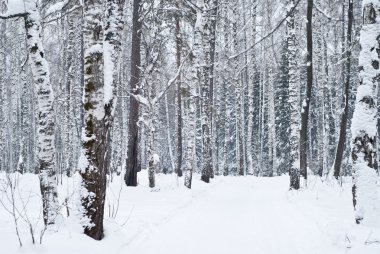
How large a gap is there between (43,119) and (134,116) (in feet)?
25.9

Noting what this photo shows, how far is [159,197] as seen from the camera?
39.7 feet

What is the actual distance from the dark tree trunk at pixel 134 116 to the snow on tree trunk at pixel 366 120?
8363 mm

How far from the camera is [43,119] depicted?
21.9 feet

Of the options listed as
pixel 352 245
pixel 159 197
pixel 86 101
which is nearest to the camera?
pixel 352 245

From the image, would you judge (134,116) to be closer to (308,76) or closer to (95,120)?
(308,76)

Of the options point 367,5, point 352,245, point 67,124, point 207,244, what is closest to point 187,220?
point 207,244

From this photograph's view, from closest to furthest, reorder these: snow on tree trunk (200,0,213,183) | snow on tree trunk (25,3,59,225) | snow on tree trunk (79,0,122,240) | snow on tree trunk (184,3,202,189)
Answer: snow on tree trunk (79,0,122,240)
snow on tree trunk (25,3,59,225)
snow on tree trunk (184,3,202,189)
snow on tree trunk (200,0,213,183)

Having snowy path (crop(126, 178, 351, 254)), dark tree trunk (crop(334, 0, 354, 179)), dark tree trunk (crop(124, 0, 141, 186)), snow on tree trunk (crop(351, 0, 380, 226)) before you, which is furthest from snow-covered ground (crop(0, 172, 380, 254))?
dark tree trunk (crop(334, 0, 354, 179))

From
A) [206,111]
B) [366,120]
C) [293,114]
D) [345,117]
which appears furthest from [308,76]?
[366,120]

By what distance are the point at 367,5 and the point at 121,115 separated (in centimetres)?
2059

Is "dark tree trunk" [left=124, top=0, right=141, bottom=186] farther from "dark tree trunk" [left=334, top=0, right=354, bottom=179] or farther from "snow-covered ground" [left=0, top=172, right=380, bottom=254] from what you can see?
"dark tree trunk" [left=334, top=0, right=354, bottom=179]

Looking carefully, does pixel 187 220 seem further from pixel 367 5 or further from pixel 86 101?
pixel 367 5

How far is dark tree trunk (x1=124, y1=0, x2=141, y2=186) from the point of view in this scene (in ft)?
46.3

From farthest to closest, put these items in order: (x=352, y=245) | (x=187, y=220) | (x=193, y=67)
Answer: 1. (x=193, y=67)
2. (x=187, y=220)
3. (x=352, y=245)
